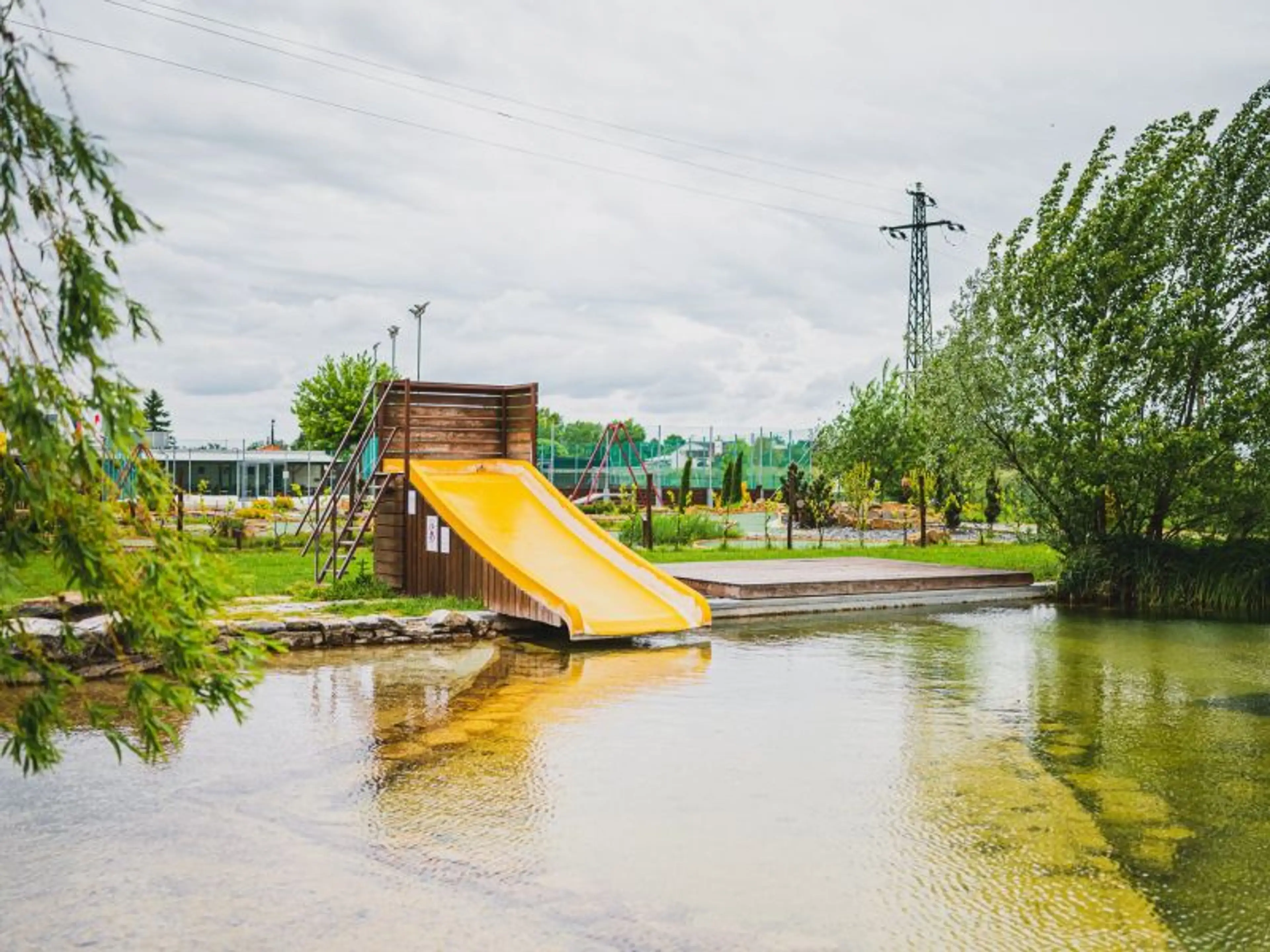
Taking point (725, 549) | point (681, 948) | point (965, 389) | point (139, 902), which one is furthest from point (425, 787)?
point (725, 549)

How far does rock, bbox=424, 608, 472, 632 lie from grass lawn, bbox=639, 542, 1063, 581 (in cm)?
715

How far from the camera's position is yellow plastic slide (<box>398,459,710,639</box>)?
37.6 feet

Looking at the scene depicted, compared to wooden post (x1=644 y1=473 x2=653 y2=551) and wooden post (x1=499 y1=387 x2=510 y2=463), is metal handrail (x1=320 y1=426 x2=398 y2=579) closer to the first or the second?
wooden post (x1=499 y1=387 x2=510 y2=463)

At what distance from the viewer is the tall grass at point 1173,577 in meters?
15.7

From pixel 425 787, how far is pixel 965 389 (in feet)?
39.1

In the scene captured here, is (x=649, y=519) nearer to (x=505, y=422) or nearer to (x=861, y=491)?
(x=505, y=422)

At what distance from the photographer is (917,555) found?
72.9 ft

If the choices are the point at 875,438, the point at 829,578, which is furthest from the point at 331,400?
the point at 829,578

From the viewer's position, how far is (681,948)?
4.21 m

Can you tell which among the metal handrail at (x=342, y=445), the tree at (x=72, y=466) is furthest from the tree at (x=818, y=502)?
the tree at (x=72, y=466)

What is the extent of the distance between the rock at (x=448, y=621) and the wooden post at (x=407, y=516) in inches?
79.7

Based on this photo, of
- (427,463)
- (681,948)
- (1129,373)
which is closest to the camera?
(681,948)

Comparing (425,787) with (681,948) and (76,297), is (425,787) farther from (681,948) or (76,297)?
(76,297)

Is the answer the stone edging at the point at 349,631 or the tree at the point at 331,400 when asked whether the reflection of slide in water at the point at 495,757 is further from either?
the tree at the point at 331,400
